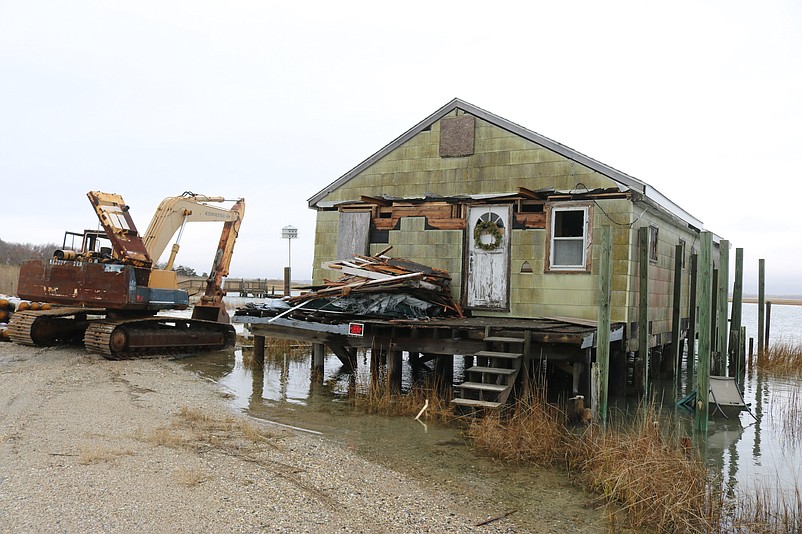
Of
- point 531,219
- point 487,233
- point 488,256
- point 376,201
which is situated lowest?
point 488,256

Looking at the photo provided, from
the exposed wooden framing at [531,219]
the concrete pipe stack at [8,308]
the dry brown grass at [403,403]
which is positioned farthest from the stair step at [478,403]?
the concrete pipe stack at [8,308]

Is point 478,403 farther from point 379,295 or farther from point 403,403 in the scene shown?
point 379,295

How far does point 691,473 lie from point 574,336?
317 centimetres

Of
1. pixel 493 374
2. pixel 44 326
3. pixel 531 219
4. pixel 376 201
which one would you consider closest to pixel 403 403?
pixel 493 374

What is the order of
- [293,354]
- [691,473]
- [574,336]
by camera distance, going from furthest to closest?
[293,354], [574,336], [691,473]

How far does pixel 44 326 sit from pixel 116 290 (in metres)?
2.94

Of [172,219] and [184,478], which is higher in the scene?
[172,219]

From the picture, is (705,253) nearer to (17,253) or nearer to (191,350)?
(191,350)

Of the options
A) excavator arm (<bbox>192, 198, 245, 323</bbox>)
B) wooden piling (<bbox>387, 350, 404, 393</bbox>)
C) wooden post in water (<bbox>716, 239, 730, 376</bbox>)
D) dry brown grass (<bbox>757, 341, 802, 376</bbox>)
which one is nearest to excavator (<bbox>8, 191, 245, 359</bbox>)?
excavator arm (<bbox>192, 198, 245, 323</bbox>)

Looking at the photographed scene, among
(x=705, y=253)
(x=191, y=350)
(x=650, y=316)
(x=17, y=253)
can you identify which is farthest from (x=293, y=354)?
(x=17, y=253)

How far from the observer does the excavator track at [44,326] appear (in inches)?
634

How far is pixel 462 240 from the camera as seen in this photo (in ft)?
45.9

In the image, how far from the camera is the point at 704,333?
1034 centimetres

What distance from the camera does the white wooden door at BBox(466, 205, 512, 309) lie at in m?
13.5
